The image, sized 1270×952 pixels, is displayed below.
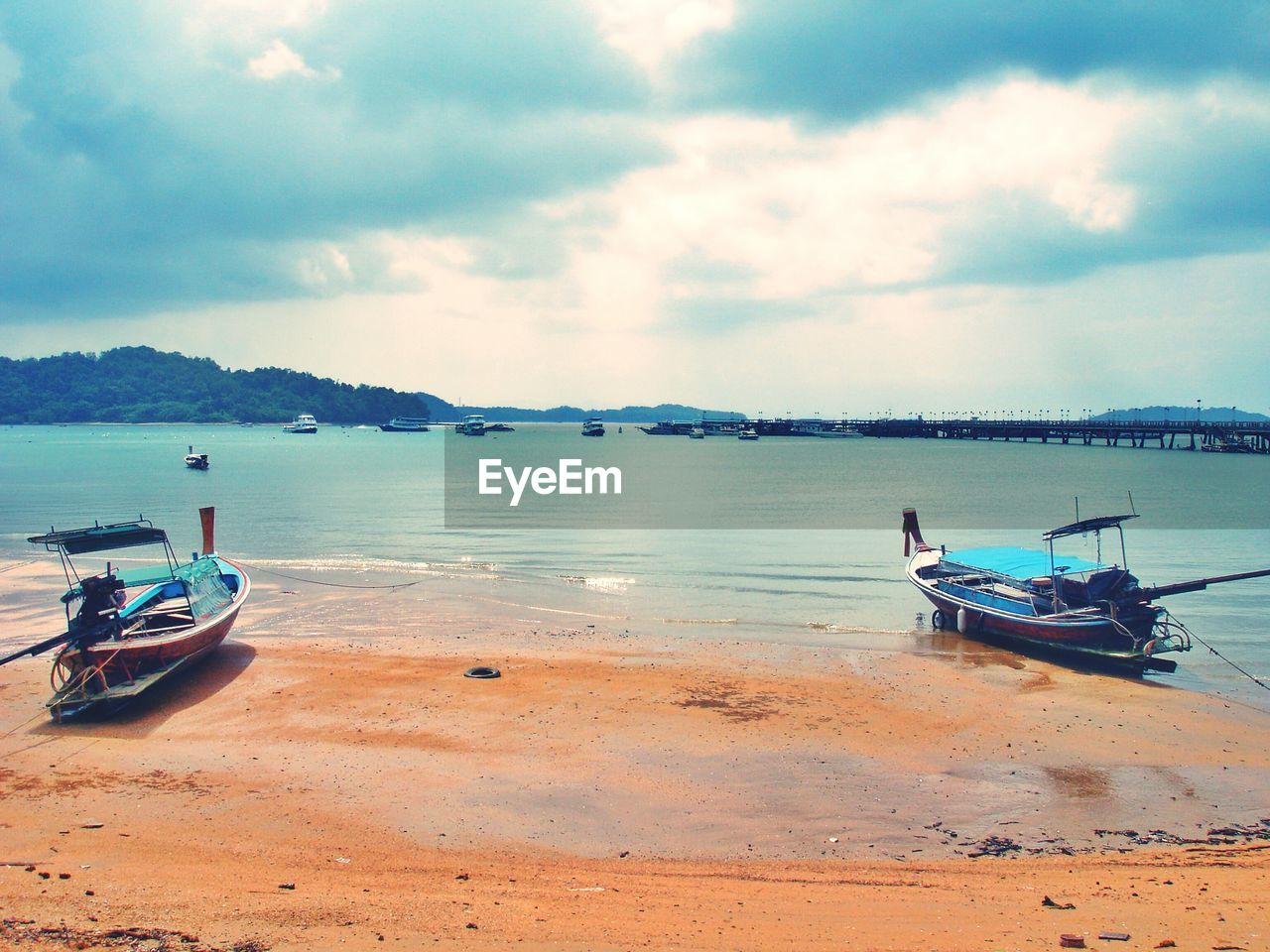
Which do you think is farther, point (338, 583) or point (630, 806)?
point (338, 583)

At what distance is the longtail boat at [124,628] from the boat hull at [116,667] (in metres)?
0.02

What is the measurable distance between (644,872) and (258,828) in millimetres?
5868

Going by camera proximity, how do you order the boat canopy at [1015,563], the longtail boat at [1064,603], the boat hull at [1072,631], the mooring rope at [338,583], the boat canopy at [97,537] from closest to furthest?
1. the boat canopy at [97,537]
2. the boat hull at [1072,631]
3. the longtail boat at [1064,603]
4. the boat canopy at [1015,563]
5. the mooring rope at [338,583]

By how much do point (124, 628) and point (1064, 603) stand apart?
2462 cm

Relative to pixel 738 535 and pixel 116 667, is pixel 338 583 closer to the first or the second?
pixel 116 667

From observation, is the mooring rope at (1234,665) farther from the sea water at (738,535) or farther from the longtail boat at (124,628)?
the longtail boat at (124,628)

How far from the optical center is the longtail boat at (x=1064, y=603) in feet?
80.0

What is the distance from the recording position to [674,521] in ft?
202

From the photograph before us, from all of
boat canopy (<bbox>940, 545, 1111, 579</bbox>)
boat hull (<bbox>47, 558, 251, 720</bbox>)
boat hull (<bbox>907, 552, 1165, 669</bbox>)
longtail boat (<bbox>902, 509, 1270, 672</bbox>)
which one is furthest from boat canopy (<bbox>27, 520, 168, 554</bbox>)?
boat canopy (<bbox>940, 545, 1111, 579</bbox>)

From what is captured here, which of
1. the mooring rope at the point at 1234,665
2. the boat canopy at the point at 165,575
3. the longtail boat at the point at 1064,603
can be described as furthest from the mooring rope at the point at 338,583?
the mooring rope at the point at 1234,665

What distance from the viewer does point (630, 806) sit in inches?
579

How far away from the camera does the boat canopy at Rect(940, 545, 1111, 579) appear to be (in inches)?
1092

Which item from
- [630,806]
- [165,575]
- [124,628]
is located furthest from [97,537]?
[630,806]

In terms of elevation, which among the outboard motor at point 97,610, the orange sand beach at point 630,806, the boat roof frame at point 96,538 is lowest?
the orange sand beach at point 630,806
